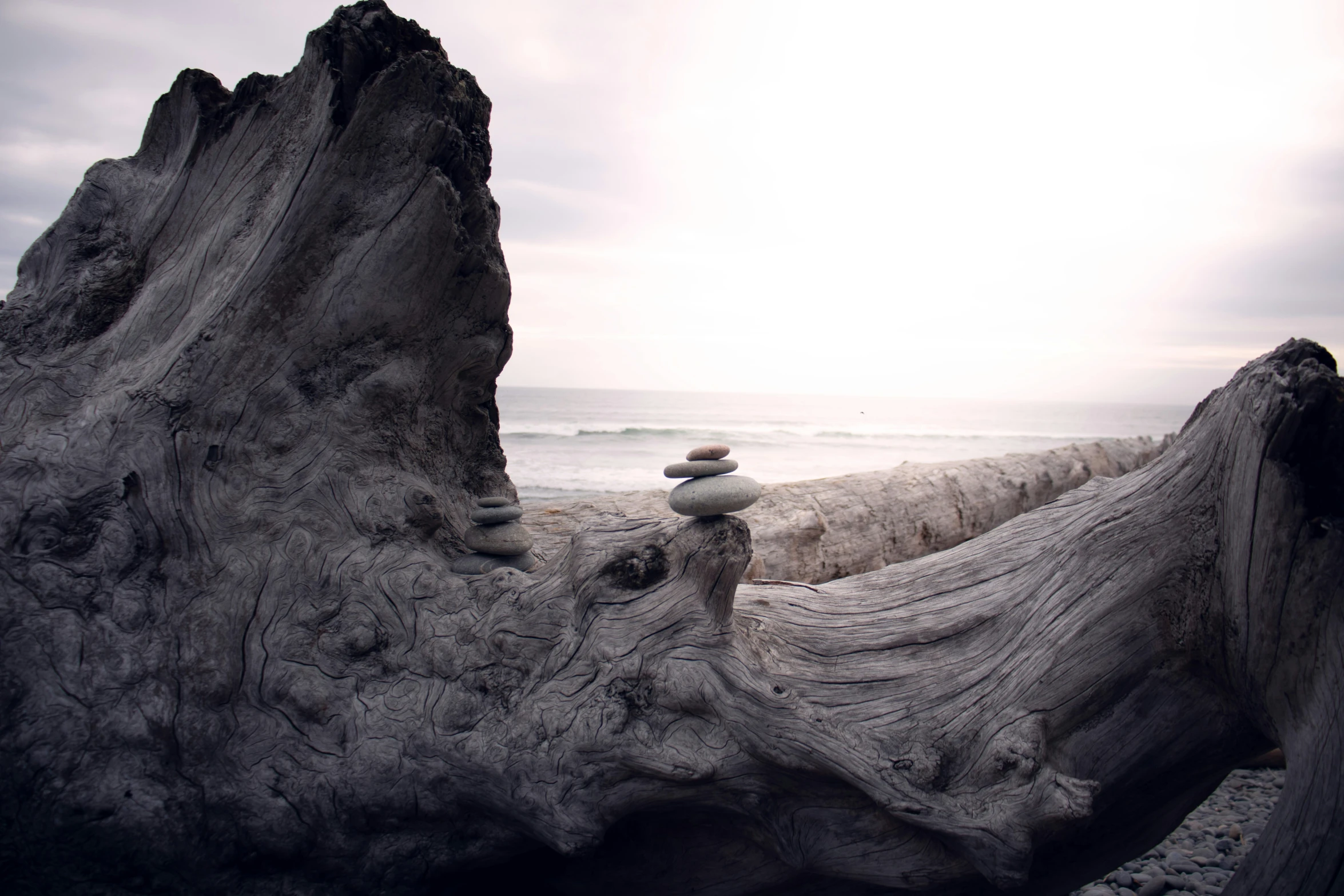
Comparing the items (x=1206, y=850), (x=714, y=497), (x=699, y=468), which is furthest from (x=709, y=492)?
(x=1206, y=850)

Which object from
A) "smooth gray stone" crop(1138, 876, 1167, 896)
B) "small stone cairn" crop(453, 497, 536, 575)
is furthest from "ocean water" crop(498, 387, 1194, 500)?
"small stone cairn" crop(453, 497, 536, 575)

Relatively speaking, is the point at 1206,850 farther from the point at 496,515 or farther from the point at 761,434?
the point at 761,434

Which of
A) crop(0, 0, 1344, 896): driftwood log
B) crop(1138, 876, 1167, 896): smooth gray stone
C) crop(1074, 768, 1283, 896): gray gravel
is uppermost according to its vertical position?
crop(0, 0, 1344, 896): driftwood log

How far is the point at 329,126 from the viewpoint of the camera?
8.82 feet

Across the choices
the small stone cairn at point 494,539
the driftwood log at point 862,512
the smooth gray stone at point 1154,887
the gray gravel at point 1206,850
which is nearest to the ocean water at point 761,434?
the driftwood log at point 862,512

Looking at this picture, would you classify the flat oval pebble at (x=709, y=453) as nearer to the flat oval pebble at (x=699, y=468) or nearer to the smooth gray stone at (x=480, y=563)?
the flat oval pebble at (x=699, y=468)

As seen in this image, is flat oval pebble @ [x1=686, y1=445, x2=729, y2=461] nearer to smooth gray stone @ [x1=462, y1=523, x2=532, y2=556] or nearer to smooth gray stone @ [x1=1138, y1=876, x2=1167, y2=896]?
smooth gray stone @ [x1=462, y1=523, x2=532, y2=556]

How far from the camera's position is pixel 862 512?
18.5 feet

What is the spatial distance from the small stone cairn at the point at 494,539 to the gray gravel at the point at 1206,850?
2.96 m

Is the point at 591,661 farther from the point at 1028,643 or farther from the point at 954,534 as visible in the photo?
the point at 954,534

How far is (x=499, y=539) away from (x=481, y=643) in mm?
563

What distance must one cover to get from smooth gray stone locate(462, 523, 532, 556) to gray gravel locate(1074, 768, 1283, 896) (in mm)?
2953

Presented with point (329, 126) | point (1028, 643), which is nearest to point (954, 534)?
point (1028, 643)

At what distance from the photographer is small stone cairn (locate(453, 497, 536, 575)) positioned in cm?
295
